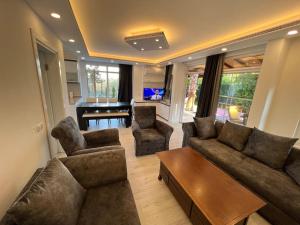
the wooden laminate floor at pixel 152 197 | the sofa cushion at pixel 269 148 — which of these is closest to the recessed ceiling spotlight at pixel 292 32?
the sofa cushion at pixel 269 148

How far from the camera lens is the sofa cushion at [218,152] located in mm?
2057

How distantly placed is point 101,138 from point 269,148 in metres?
2.73

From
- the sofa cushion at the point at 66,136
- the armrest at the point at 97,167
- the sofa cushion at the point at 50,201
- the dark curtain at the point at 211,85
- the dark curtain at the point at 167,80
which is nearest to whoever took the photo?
the sofa cushion at the point at 50,201

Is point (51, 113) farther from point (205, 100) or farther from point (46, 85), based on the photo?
point (205, 100)

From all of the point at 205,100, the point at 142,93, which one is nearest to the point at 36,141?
the point at 205,100

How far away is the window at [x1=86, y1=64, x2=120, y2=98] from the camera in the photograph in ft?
20.1

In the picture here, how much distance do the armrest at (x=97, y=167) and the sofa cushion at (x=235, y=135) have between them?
209 centimetres

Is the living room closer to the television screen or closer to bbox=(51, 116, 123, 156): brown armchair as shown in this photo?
bbox=(51, 116, 123, 156): brown armchair

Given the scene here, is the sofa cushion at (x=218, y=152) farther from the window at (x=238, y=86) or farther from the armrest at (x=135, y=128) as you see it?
the window at (x=238, y=86)

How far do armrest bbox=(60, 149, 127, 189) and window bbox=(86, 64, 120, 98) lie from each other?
18.2 feet

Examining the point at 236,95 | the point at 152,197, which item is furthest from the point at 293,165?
the point at 236,95

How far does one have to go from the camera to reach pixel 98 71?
244 inches

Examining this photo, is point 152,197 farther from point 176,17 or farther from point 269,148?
point 176,17

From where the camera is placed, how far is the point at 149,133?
2.96 metres
